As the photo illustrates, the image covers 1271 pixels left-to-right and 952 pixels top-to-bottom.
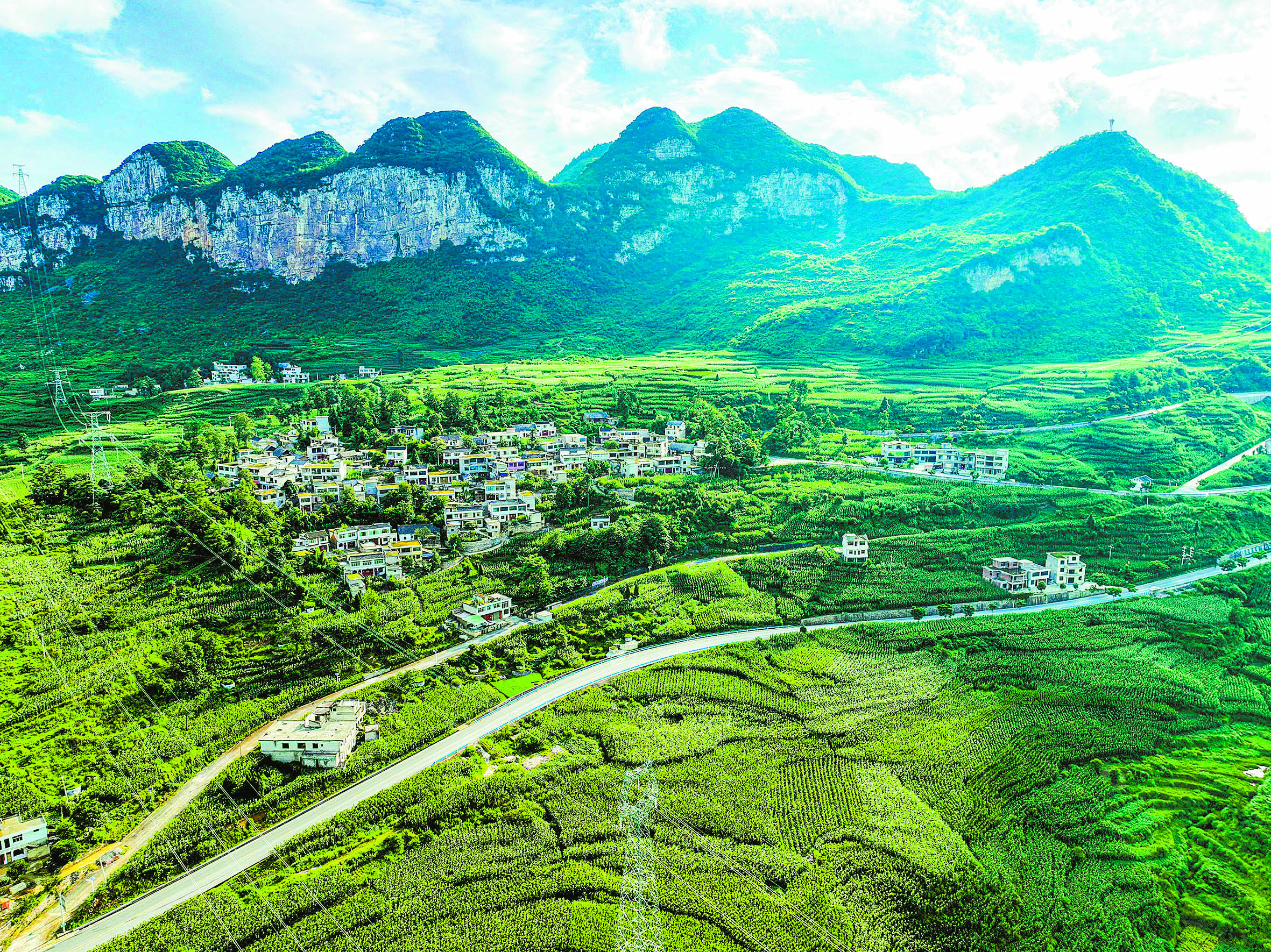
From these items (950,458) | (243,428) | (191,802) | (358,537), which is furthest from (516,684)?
(950,458)

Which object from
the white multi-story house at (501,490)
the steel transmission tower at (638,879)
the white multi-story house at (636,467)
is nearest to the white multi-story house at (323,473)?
the white multi-story house at (501,490)

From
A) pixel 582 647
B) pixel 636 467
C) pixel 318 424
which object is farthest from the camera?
pixel 318 424

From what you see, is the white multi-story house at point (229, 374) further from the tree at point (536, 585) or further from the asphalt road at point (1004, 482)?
the asphalt road at point (1004, 482)

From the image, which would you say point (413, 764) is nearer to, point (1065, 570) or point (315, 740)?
point (315, 740)

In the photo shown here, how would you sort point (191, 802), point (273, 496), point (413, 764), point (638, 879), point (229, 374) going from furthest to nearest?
point (229, 374) < point (273, 496) < point (413, 764) < point (191, 802) < point (638, 879)

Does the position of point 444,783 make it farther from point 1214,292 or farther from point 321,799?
point 1214,292

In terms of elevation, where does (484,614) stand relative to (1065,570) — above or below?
below

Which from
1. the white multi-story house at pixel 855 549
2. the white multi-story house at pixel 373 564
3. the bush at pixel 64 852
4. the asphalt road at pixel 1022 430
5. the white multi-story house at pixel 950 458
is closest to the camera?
the bush at pixel 64 852
